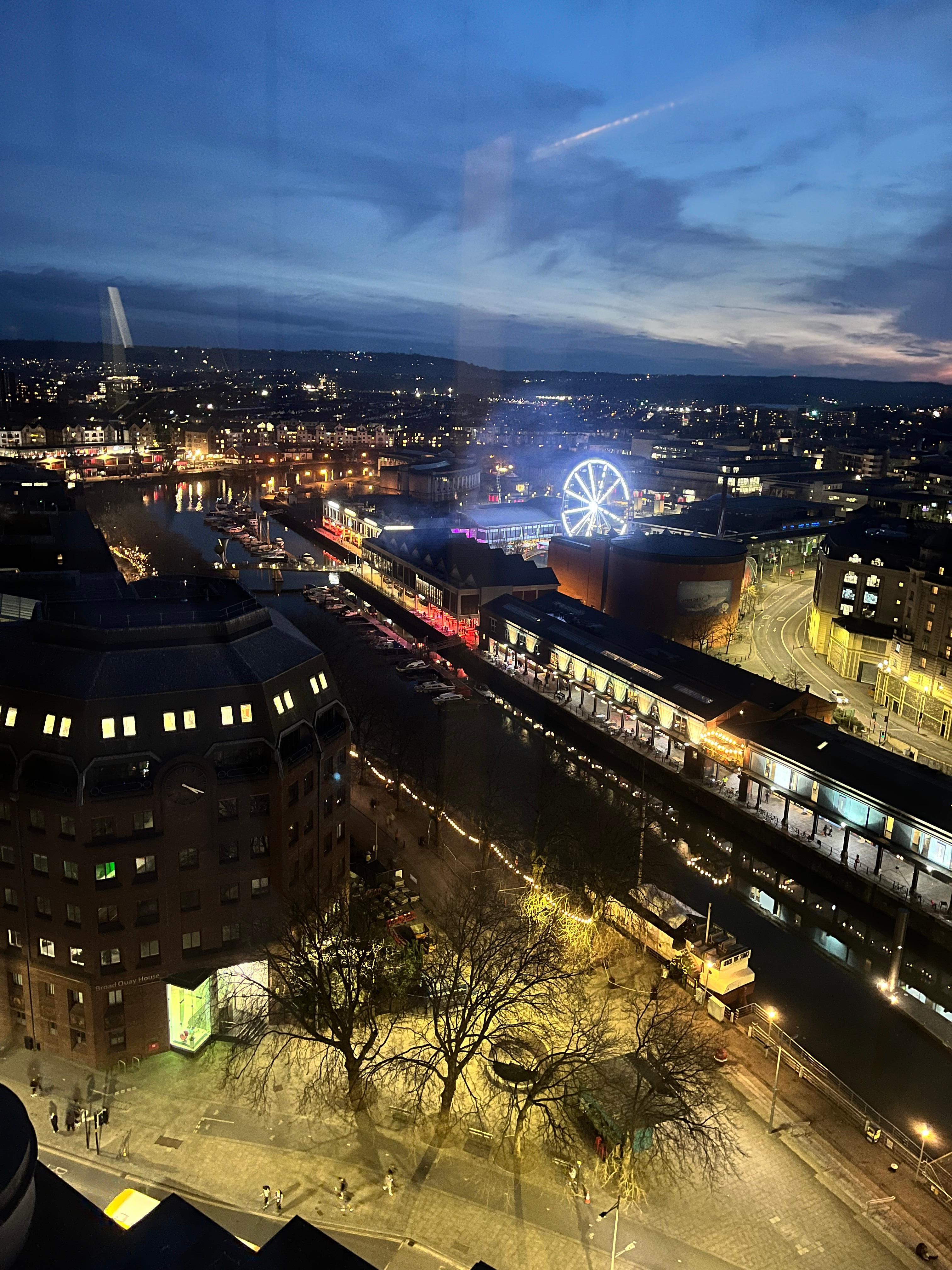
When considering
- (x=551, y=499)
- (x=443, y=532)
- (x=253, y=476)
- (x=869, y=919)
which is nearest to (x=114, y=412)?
(x=253, y=476)

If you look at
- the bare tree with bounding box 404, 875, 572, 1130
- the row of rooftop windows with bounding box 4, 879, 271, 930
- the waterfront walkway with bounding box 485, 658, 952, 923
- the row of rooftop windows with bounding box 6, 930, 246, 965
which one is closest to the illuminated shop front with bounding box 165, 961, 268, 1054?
the row of rooftop windows with bounding box 6, 930, 246, 965

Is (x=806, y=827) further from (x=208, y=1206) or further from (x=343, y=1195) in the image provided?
(x=208, y=1206)

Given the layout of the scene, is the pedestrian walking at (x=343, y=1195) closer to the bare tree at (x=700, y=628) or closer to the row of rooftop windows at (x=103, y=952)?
the row of rooftop windows at (x=103, y=952)

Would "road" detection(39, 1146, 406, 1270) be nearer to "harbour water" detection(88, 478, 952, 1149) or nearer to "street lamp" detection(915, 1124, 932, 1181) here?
"street lamp" detection(915, 1124, 932, 1181)

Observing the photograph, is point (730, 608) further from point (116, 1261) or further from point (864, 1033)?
point (116, 1261)

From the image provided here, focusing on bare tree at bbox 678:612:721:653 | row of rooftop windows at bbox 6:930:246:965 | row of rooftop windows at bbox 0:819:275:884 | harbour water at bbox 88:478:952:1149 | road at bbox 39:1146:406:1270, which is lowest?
harbour water at bbox 88:478:952:1149

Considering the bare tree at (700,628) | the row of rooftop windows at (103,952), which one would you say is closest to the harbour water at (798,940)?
the row of rooftop windows at (103,952)

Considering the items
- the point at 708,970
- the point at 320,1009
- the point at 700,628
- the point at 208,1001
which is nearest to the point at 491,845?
the point at 708,970
